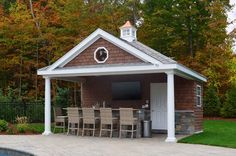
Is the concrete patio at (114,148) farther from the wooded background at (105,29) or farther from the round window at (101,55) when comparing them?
the wooded background at (105,29)

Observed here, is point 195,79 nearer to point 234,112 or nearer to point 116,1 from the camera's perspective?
point 234,112

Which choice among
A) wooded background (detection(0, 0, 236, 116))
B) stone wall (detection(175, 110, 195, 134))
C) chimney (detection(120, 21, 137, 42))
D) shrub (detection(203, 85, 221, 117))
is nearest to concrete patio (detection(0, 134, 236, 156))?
stone wall (detection(175, 110, 195, 134))

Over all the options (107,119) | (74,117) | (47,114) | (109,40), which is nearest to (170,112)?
(107,119)

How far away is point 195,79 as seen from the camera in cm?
1747

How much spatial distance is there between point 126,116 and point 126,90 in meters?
3.41

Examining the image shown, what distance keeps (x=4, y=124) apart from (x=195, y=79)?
8164 millimetres

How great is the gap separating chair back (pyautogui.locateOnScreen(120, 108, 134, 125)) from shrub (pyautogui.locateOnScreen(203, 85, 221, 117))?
1206 centimetres

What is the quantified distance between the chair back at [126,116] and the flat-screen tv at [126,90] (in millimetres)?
3124

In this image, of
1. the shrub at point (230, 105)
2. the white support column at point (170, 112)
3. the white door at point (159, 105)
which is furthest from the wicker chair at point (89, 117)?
the shrub at point (230, 105)

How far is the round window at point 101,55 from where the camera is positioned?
15.8m

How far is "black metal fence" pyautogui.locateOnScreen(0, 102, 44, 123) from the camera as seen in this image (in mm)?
20250

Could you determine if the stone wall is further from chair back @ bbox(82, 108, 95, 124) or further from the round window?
the round window

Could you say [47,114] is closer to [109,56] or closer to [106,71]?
[106,71]

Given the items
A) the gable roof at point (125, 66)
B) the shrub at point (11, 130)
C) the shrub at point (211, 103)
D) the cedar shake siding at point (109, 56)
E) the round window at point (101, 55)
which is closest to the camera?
the gable roof at point (125, 66)
